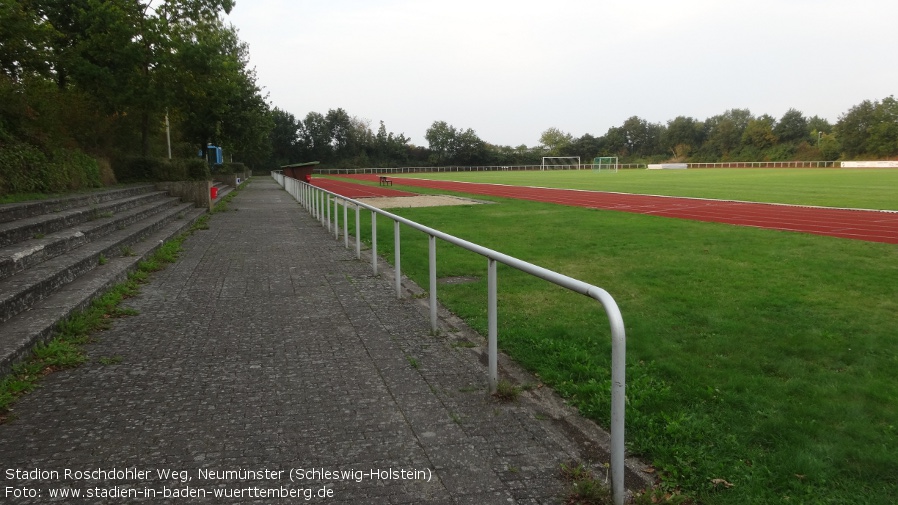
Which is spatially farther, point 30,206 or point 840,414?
point 30,206

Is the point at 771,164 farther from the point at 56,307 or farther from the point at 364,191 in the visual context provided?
the point at 56,307

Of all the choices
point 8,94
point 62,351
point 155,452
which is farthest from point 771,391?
point 8,94

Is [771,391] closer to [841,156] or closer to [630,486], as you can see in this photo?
[630,486]

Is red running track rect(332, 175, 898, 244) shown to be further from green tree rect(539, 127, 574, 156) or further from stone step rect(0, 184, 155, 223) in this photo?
green tree rect(539, 127, 574, 156)

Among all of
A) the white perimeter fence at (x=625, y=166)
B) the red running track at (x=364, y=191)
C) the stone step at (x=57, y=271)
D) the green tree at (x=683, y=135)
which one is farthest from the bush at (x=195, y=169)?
the green tree at (x=683, y=135)

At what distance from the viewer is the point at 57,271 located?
6.23 metres

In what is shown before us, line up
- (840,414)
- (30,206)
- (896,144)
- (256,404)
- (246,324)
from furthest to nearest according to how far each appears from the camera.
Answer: (896,144)
(30,206)
(246,324)
(256,404)
(840,414)

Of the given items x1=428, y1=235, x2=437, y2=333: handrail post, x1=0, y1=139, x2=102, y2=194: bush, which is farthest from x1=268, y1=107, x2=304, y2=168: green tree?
x1=428, y1=235, x2=437, y2=333: handrail post

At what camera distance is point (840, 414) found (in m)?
3.52

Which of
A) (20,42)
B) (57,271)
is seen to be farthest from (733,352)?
(20,42)

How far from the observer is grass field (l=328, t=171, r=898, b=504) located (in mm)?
2957

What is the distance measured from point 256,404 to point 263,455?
2.39 ft

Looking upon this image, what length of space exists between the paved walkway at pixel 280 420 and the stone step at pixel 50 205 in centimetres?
347

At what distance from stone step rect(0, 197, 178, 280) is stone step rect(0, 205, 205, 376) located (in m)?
0.43
